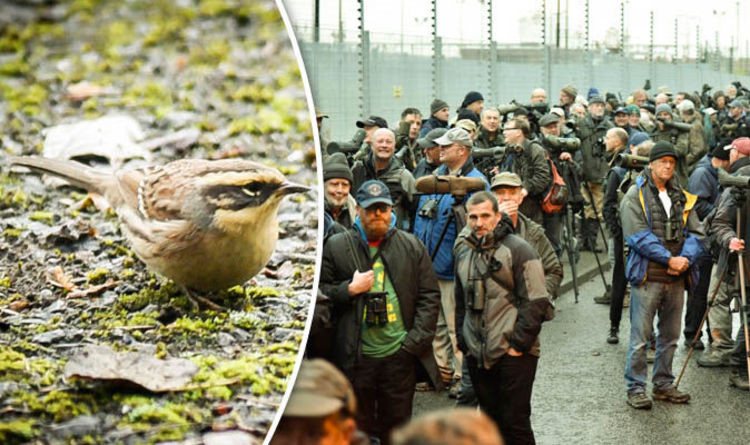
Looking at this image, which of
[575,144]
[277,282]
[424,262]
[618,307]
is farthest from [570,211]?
[277,282]

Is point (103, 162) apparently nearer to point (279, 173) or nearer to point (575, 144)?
point (279, 173)

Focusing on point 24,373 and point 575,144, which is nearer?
point 24,373

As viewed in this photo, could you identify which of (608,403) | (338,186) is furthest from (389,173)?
(338,186)

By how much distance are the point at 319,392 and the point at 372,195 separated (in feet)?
11.3

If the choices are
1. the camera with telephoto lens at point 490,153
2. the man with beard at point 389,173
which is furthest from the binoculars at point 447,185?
the camera with telephoto lens at point 490,153

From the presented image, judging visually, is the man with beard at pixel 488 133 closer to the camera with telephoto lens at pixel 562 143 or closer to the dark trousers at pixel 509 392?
the camera with telephoto lens at pixel 562 143

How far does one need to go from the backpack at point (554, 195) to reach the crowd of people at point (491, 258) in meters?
0.02

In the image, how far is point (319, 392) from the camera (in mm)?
1108

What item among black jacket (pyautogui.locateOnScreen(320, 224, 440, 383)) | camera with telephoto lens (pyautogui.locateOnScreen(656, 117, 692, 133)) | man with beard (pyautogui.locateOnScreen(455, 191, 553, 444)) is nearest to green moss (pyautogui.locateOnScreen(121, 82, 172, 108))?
black jacket (pyautogui.locateOnScreen(320, 224, 440, 383))

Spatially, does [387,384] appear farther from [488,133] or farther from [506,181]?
[488,133]

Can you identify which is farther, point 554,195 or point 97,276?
point 554,195

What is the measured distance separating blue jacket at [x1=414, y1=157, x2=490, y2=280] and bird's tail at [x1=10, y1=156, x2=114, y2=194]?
5.11 metres

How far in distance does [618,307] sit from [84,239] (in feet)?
24.5

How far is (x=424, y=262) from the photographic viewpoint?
180 inches
